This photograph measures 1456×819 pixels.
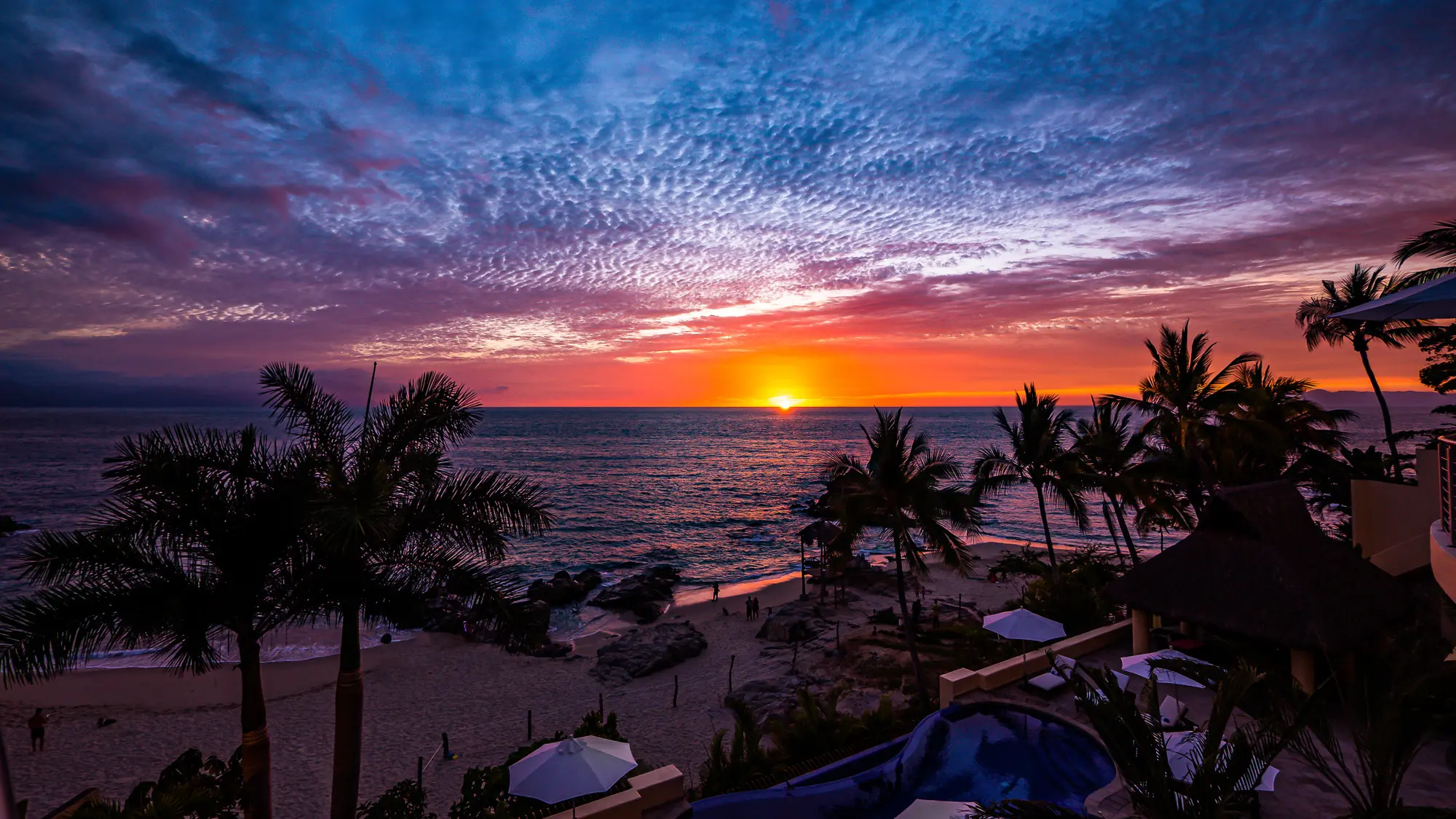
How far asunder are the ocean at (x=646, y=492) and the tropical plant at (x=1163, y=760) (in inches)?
510

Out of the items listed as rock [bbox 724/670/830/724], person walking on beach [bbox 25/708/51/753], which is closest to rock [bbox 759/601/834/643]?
rock [bbox 724/670/830/724]

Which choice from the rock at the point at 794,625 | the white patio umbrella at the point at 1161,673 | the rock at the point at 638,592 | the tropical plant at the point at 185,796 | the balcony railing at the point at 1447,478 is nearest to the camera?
the tropical plant at the point at 185,796

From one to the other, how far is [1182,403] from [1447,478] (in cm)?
1191

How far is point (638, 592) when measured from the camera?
34062 millimetres

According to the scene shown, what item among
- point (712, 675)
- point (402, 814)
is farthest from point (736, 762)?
point (712, 675)

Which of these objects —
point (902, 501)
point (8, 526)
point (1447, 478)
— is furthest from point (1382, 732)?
point (8, 526)

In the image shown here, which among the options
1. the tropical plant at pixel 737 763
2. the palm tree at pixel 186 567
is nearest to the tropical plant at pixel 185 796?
the palm tree at pixel 186 567

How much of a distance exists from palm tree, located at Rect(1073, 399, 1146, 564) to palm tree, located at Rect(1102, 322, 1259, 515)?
1.87 feet

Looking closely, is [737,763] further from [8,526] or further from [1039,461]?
[8,526]

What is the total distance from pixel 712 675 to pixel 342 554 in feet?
54.7

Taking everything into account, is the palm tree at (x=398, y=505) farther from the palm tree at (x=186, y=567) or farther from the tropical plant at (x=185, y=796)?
the tropical plant at (x=185, y=796)

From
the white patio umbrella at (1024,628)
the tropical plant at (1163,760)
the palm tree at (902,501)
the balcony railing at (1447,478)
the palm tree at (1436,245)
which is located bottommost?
the white patio umbrella at (1024,628)

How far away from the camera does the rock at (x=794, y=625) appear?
26297 millimetres

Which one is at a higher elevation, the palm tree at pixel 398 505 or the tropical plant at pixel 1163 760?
the palm tree at pixel 398 505
